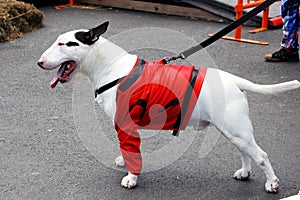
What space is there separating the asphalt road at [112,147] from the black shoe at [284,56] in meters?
0.14

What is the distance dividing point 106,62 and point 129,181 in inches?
35.2

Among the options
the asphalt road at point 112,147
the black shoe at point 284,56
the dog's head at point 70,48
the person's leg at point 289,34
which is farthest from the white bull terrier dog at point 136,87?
the black shoe at point 284,56

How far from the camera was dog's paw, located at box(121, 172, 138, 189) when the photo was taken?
4340 mm

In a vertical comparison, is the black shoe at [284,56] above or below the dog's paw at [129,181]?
below

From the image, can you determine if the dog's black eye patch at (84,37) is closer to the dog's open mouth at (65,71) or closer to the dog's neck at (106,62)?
the dog's neck at (106,62)

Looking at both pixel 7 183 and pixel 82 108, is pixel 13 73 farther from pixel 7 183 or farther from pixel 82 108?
pixel 7 183

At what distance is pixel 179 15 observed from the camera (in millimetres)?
10094

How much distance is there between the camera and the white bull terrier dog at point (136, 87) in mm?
4000

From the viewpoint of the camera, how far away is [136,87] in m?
4.03

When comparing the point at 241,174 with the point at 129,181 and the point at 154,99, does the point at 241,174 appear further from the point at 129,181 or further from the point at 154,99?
the point at 154,99

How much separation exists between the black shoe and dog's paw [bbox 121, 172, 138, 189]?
3.73 metres

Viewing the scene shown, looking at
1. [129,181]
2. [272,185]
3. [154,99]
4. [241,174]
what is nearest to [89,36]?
[154,99]

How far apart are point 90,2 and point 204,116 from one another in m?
7.39

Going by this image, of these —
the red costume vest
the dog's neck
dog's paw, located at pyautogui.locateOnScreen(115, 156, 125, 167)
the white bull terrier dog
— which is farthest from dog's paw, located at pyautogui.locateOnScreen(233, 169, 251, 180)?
the dog's neck
